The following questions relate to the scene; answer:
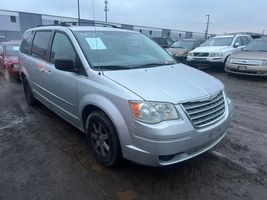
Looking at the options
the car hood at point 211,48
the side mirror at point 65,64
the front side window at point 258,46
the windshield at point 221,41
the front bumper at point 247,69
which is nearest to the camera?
the side mirror at point 65,64

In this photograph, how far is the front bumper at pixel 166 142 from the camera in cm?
240

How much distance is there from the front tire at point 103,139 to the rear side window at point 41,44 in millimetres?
1862

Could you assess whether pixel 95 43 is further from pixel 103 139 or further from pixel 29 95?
pixel 29 95

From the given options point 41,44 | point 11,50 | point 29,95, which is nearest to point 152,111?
point 41,44

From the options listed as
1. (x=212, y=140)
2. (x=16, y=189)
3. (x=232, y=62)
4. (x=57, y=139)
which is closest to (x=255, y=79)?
(x=232, y=62)

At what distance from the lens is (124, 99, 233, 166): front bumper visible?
2.40 m

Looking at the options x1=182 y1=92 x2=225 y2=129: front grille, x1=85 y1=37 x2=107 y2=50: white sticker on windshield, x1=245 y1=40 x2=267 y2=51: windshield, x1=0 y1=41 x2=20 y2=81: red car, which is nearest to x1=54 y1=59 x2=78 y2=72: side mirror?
x1=85 y1=37 x2=107 y2=50: white sticker on windshield

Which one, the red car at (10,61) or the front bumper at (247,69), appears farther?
the front bumper at (247,69)

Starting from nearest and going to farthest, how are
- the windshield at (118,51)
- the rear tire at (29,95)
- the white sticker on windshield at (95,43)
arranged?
the windshield at (118,51) → the white sticker on windshield at (95,43) → the rear tire at (29,95)

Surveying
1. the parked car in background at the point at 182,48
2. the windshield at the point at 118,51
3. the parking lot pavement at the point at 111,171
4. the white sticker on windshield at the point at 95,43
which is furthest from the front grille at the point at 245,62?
the white sticker on windshield at the point at 95,43

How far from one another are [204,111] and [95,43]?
181 cm

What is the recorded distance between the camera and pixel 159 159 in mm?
2521

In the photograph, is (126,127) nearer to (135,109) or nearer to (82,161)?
(135,109)

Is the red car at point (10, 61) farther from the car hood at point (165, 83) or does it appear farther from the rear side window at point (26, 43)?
the car hood at point (165, 83)
